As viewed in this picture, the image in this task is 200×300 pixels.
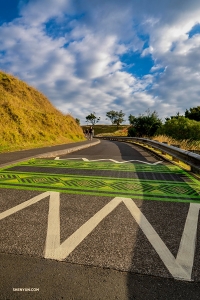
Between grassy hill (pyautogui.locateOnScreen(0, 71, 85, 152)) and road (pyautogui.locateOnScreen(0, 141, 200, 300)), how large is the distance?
10.7m

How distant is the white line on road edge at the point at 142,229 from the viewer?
2.31 metres

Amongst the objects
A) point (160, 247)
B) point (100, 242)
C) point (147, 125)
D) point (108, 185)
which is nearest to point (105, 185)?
point (108, 185)

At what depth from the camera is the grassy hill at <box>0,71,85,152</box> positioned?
1609cm

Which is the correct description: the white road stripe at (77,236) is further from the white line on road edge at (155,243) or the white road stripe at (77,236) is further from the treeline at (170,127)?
the treeline at (170,127)

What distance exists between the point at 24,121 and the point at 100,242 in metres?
17.8

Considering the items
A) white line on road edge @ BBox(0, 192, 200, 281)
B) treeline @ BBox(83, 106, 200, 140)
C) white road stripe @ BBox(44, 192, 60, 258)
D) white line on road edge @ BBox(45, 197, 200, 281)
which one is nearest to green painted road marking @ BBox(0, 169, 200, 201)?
white line on road edge @ BBox(0, 192, 200, 281)

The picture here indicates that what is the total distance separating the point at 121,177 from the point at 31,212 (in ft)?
11.0

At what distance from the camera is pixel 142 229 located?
3076 millimetres

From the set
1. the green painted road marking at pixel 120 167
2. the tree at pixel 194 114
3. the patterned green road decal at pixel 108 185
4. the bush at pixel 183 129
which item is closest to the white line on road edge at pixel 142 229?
the patterned green road decal at pixel 108 185

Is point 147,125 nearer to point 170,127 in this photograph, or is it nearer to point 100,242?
point 170,127

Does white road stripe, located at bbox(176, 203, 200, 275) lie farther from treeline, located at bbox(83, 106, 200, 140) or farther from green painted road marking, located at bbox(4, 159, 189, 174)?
treeline, located at bbox(83, 106, 200, 140)

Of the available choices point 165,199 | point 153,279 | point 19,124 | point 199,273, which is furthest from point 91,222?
point 19,124

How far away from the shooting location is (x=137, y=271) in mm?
2168

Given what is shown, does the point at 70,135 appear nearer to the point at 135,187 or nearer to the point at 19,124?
the point at 19,124
